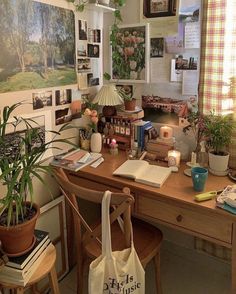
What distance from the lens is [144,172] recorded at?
5.20 feet

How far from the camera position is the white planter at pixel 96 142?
1.92m

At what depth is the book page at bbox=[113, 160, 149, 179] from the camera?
5.02ft

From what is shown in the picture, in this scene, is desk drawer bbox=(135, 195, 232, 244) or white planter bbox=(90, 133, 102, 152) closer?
desk drawer bbox=(135, 195, 232, 244)

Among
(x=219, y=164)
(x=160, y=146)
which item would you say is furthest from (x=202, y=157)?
(x=160, y=146)

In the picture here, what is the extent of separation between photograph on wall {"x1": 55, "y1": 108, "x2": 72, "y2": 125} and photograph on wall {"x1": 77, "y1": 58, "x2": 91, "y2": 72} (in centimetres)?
28

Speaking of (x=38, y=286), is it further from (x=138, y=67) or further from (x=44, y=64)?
(x=138, y=67)

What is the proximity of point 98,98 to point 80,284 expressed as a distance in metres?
1.12

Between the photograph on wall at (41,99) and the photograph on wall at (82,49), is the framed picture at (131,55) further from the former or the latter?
the photograph on wall at (41,99)

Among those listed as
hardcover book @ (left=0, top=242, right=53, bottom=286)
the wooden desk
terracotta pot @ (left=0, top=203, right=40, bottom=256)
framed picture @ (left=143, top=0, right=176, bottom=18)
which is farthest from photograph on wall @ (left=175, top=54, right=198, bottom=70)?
hardcover book @ (left=0, top=242, right=53, bottom=286)

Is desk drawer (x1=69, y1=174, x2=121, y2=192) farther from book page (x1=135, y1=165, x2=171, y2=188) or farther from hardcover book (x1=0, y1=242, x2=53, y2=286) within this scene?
hardcover book (x1=0, y1=242, x2=53, y2=286)

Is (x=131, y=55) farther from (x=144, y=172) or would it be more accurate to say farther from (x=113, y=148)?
(x=144, y=172)

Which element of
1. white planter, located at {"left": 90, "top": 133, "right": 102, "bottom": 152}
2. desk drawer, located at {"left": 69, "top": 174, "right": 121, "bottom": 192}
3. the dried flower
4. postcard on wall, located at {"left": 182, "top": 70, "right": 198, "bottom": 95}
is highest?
postcard on wall, located at {"left": 182, "top": 70, "right": 198, "bottom": 95}

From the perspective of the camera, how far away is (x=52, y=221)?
70.4 inches

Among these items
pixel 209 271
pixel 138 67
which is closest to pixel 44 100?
pixel 138 67
